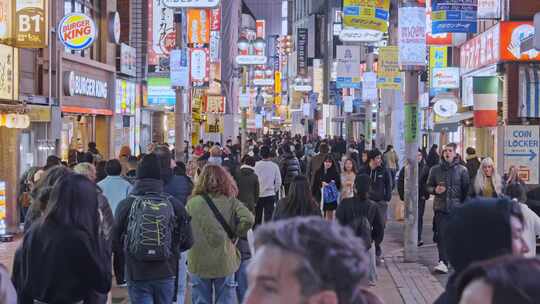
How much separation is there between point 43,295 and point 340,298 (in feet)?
11.6

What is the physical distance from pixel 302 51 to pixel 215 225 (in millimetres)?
104591

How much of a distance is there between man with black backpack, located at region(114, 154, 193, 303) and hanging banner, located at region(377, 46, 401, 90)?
16299 millimetres

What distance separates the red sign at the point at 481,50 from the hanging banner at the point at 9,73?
11.3 meters

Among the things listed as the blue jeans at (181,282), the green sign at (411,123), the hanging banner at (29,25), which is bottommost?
the blue jeans at (181,282)

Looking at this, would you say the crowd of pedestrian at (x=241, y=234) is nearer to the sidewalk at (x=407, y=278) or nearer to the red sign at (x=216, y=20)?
the sidewalk at (x=407, y=278)

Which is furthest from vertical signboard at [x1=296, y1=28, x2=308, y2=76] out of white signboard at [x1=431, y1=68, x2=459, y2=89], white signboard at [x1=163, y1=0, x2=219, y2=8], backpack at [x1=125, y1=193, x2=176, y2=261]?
backpack at [x1=125, y1=193, x2=176, y2=261]

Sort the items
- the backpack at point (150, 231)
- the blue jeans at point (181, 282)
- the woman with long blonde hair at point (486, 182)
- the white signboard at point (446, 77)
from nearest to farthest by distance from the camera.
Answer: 1. the backpack at point (150, 231)
2. the blue jeans at point (181, 282)
3. the woman with long blonde hair at point (486, 182)
4. the white signboard at point (446, 77)

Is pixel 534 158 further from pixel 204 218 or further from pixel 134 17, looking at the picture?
pixel 134 17

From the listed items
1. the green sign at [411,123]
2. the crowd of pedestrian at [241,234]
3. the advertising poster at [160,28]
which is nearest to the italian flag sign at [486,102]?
the crowd of pedestrian at [241,234]

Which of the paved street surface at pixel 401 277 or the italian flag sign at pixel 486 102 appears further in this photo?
the italian flag sign at pixel 486 102

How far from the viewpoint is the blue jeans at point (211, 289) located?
329 inches

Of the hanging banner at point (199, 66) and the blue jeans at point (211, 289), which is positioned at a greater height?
the hanging banner at point (199, 66)

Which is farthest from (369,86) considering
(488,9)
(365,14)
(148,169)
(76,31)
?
(148,169)

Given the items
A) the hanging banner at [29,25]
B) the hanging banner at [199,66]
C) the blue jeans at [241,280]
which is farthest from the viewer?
the hanging banner at [199,66]
